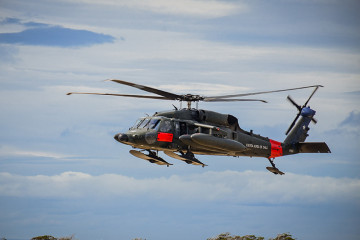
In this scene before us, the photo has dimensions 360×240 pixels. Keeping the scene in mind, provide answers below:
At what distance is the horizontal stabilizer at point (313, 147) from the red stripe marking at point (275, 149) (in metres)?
1.81

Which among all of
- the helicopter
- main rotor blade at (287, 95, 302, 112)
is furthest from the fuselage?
main rotor blade at (287, 95, 302, 112)

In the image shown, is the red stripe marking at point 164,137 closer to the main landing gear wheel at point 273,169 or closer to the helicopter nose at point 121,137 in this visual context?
the helicopter nose at point 121,137

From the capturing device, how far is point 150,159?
31.0 metres

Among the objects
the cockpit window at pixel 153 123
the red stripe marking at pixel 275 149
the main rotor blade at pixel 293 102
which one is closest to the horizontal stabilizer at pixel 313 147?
the red stripe marking at pixel 275 149

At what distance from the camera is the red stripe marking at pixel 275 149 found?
34781 millimetres

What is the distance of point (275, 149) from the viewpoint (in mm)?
34969

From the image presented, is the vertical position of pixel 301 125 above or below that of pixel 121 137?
above

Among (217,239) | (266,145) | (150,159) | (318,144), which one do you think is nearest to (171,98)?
(150,159)

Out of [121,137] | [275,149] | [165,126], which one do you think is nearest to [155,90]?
[165,126]

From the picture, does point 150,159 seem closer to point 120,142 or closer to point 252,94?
point 120,142

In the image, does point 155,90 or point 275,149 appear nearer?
point 155,90

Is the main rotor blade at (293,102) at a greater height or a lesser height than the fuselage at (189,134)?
greater

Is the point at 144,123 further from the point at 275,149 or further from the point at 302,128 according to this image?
the point at 302,128

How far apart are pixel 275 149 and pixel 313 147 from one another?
2.73 meters
